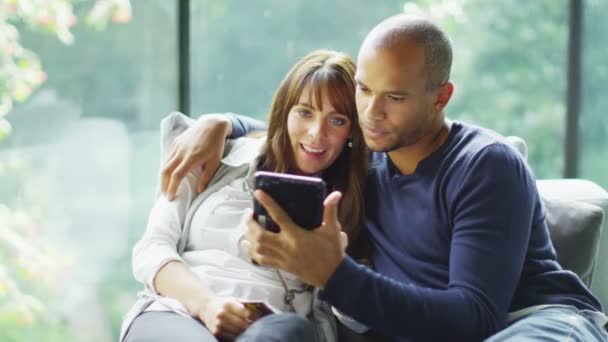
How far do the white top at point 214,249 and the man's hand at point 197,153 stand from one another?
0.03m

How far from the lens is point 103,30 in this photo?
2.84 metres

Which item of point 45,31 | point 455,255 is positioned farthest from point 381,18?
point 455,255

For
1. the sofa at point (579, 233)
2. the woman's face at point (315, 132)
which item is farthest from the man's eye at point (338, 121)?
the sofa at point (579, 233)

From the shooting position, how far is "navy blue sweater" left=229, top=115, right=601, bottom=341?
162cm

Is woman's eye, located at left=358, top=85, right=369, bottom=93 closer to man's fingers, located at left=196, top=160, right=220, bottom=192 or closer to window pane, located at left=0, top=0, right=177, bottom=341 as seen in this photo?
man's fingers, located at left=196, top=160, right=220, bottom=192

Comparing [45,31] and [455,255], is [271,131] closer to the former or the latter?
[455,255]

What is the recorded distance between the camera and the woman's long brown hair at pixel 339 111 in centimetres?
196

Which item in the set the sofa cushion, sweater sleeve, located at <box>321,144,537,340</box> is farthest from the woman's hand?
the sofa cushion

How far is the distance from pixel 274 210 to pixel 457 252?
38 centimetres

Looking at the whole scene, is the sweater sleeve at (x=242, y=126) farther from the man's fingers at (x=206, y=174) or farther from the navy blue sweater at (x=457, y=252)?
the navy blue sweater at (x=457, y=252)

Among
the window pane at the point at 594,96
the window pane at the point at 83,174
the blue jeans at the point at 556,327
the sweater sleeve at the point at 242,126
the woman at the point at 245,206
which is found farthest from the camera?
the window pane at the point at 594,96

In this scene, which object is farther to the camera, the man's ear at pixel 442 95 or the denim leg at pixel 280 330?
the man's ear at pixel 442 95

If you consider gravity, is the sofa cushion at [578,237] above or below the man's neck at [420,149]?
below

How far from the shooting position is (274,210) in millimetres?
1585
